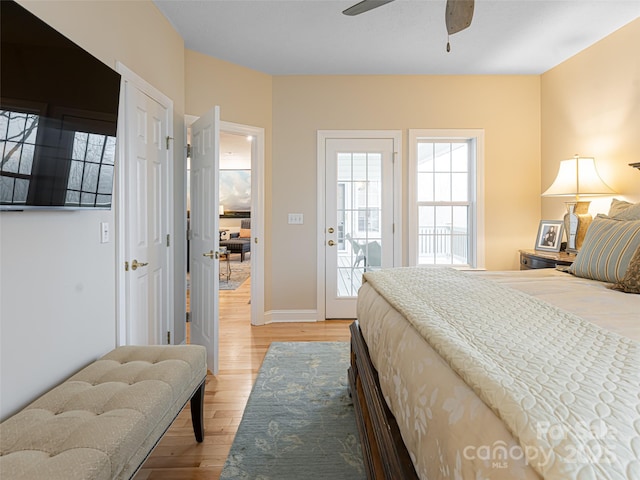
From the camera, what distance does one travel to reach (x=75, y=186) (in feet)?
5.09

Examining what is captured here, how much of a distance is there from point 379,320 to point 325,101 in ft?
10.1

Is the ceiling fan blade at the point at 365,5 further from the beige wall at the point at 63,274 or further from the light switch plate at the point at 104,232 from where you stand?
→ the light switch plate at the point at 104,232

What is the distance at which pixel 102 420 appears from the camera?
1142 millimetres

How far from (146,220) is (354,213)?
223cm

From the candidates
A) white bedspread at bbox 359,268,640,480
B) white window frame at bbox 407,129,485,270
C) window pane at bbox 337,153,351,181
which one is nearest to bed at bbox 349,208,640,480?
white bedspread at bbox 359,268,640,480

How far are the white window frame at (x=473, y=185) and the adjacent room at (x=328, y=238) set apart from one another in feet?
0.11

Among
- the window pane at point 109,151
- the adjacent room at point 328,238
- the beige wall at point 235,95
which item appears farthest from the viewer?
the beige wall at point 235,95

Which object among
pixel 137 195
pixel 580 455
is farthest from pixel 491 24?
pixel 580 455

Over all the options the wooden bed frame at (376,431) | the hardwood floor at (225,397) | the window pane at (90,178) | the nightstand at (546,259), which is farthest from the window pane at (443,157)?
the window pane at (90,178)

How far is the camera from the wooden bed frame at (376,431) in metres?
0.97

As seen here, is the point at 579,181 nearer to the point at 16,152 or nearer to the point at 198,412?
the point at 198,412

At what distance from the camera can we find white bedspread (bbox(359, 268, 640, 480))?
467 mm

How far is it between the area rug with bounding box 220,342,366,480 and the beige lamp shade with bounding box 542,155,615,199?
95.9 inches

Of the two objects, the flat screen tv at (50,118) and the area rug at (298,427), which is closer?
the flat screen tv at (50,118)
